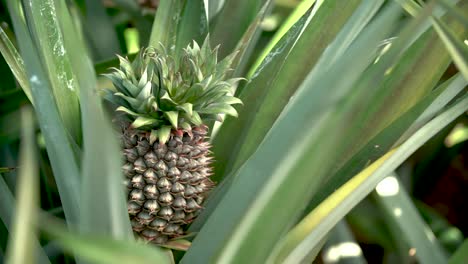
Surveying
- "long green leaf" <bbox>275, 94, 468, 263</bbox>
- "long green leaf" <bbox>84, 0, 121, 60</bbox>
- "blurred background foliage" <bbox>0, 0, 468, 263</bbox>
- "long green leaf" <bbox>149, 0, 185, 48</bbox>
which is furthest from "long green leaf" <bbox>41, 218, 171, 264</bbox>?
"long green leaf" <bbox>84, 0, 121, 60</bbox>

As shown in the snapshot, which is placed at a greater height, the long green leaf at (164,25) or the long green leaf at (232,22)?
the long green leaf at (232,22)

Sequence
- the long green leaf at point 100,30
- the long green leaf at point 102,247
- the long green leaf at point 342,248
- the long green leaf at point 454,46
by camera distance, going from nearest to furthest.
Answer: the long green leaf at point 102,247
the long green leaf at point 454,46
the long green leaf at point 342,248
the long green leaf at point 100,30

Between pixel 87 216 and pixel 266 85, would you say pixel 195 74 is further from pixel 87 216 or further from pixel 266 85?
pixel 87 216

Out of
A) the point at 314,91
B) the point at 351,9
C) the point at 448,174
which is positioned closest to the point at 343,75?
the point at 314,91

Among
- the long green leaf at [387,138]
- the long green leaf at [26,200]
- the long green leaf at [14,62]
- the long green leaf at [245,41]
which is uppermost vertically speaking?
the long green leaf at [245,41]

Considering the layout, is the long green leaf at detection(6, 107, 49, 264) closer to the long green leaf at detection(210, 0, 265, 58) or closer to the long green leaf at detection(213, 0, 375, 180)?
the long green leaf at detection(213, 0, 375, 180)

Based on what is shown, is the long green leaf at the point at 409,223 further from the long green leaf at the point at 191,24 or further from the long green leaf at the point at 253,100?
the long green leaf at the point at 191,24

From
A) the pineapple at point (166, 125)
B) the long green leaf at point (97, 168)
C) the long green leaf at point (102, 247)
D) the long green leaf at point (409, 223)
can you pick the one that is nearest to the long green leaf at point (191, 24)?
the pineapple at point (166, 125)
